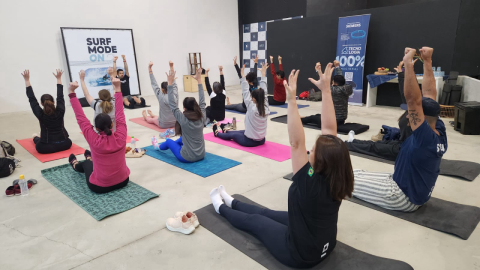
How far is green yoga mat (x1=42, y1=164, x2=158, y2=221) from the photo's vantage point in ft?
9.47

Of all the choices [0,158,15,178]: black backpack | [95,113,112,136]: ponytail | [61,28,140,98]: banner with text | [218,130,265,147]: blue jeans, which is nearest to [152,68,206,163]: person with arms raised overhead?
[218,130,265,147]: blue jeans

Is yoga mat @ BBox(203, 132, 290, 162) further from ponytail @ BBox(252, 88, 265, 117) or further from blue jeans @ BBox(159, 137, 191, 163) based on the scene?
blue jeans @ BBox(159, 137, 191, 163)

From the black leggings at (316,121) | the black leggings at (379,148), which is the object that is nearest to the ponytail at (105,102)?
the black leggings at (316,121)

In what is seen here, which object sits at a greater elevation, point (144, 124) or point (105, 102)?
point (105, 102)

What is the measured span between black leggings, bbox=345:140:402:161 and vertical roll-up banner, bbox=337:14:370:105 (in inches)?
150

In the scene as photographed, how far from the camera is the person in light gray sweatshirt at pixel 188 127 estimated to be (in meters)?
3.81

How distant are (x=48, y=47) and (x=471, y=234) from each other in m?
9.17

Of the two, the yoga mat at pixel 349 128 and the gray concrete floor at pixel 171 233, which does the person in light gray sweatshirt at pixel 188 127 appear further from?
the yoga mat at pixel 349 128

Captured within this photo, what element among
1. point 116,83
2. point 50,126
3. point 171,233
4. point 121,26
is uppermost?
point 121,26

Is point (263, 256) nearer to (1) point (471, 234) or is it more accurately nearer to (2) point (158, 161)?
(1) point (471, 234)

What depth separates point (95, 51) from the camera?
853 centimetres

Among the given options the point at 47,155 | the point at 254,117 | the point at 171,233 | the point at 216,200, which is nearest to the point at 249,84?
the point at 254,117

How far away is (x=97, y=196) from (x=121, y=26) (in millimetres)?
7364

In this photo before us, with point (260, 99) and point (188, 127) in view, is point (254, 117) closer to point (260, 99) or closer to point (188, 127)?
point (260, 99)
